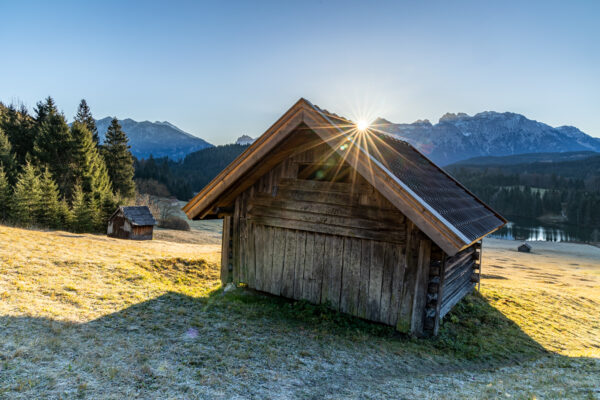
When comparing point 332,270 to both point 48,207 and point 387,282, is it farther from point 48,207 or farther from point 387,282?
point 48,207

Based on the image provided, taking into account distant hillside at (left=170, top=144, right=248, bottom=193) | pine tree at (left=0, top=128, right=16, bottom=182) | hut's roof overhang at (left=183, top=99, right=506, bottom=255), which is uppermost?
distant hillside at (left=170, top=144, right=248, bottom=193)

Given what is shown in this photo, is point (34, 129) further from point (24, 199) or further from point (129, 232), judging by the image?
point (129, 232)

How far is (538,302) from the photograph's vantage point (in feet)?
39.0

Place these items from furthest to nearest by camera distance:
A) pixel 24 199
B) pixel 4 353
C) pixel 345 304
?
pixel 24 199
pixel 345 304
pixel 4 353

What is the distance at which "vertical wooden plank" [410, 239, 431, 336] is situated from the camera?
6.46 meters

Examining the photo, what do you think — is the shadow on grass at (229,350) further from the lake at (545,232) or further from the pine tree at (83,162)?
the lake at (545,232)

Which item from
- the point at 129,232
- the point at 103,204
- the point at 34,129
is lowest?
the point at 129,232

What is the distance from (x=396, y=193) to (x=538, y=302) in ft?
33.0

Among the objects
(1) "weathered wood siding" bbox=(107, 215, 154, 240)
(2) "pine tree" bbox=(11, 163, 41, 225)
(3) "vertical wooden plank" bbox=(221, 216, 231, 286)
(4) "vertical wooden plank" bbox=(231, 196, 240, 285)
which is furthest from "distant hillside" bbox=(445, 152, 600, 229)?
(2) "pine tree" bbox=(11, 163, 41, 225)

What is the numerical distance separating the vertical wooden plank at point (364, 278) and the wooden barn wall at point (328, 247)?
0.02m

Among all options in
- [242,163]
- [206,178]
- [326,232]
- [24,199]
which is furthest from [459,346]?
[206,178]

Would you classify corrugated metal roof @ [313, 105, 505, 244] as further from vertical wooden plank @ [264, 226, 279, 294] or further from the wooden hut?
vertical wooden plank @ [264, 226, 279, 294]

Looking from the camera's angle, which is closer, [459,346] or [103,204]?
[459,346]

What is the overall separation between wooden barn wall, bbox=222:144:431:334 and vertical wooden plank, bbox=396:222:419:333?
19 millimetres
